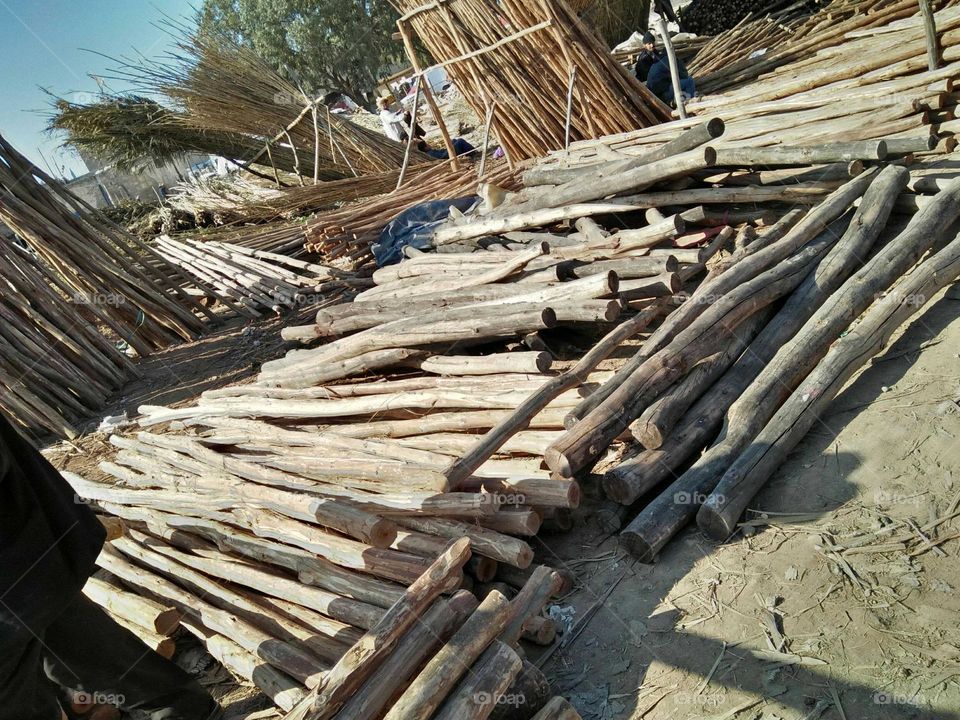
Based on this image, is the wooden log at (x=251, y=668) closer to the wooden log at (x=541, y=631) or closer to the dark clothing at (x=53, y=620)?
the dark clothing at (x=53, y=620)

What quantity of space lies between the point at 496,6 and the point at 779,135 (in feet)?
11.8

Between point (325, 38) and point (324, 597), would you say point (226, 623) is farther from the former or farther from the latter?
point (325, 38)

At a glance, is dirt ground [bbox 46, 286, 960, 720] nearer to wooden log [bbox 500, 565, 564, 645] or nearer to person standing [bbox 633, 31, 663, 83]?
wooden log [bbox 500, 565, 564, 645]

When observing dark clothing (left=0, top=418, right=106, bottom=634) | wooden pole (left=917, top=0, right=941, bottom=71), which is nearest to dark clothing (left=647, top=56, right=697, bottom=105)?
wooden pole (left=917, top=0, right=941, bottom=71)

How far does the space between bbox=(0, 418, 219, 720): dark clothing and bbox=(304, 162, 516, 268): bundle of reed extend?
6501 mm

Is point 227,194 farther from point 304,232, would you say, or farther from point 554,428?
point 554,428

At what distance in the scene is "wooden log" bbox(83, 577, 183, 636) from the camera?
146 inches

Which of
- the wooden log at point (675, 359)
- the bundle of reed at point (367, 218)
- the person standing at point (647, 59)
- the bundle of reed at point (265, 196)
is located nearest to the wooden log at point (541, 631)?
the wooden log at point (675, 359)

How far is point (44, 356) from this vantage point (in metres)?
7.38

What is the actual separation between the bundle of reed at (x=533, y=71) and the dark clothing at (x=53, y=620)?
635 centimetres

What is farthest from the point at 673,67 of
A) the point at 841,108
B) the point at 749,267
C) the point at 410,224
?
the point at 410,224

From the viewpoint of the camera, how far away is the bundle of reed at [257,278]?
888 cm

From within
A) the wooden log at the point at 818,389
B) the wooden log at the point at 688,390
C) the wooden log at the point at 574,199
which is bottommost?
the wooden log at the point at 818,389

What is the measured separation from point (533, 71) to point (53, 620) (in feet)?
23.1
